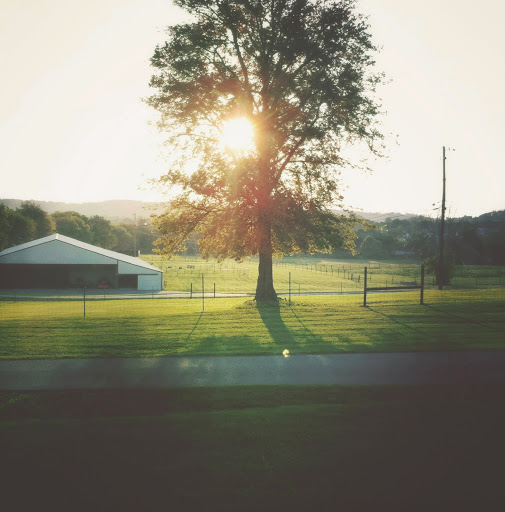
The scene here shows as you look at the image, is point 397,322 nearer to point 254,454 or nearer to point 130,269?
point 254,454

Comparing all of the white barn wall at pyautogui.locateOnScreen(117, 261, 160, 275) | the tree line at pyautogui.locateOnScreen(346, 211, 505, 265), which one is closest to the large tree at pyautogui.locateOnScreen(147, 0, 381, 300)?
the white barn wall at pyautogui.locateOnScreen(117, 261, 160, 275)

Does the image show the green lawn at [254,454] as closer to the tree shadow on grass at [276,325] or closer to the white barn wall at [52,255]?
the tree shadow on grass at [276,325]

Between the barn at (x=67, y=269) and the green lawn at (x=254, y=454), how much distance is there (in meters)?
47.2

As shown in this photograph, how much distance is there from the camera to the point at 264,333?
13.7m

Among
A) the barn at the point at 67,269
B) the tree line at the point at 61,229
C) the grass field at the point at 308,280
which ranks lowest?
the grass field at the point at 308,280

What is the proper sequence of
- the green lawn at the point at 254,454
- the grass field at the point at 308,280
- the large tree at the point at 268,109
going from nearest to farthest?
the green lawn at the point at 254,454 → the large tree at the point at 268,109 → the grass field at the point at 308,280

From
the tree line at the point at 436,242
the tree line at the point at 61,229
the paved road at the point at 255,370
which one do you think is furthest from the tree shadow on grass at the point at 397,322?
the tree line at the point at 61,229

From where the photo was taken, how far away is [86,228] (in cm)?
11294

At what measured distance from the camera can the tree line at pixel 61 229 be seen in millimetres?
81488

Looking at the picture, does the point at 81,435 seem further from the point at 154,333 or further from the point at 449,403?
the point at 154,333

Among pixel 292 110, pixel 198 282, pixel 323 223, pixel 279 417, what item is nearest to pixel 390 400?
pixel 279 417

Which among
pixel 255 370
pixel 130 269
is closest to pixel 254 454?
pixel 255 370

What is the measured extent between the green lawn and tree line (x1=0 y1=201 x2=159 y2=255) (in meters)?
75.5

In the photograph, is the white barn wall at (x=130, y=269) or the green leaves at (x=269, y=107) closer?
→ the green leaves at (x=269, y=107)
